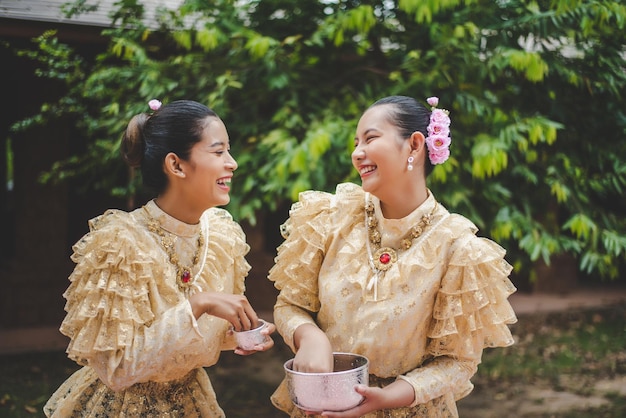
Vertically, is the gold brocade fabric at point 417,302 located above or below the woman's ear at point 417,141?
below

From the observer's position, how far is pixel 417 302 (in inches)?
87.2

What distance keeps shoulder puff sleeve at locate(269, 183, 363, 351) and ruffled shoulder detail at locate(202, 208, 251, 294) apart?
19 centimetres

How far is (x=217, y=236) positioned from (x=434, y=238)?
81 cm

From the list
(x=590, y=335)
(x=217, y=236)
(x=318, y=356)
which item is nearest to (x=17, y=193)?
(x=217, y=236)

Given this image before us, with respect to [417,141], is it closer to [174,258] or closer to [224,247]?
[224,247]

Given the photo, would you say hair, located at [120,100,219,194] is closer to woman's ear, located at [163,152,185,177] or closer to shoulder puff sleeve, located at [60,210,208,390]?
woman's ear, located at [163,152,185,177]

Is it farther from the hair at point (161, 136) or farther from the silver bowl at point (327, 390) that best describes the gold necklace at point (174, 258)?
the silver bowl at point (327, 390)

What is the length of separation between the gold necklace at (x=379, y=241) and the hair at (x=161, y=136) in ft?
2.21

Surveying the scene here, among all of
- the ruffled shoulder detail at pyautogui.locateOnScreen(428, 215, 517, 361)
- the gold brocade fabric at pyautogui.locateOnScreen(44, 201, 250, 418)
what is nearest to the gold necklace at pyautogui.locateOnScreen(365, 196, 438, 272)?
the ruffled shoulder detail at pyautogui.locateOnScreen(428, 215, 517, 361)

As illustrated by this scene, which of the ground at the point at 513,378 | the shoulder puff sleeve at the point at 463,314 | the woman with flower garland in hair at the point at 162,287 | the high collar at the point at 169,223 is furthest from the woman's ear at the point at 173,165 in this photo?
the ground at the point at 513,378

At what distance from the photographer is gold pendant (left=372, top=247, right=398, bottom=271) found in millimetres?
2281

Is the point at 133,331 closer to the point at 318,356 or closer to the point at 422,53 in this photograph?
the point at 318,356

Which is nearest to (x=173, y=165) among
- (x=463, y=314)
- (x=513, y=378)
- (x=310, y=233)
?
(x=310, y=233)

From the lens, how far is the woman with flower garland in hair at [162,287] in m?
2.17
